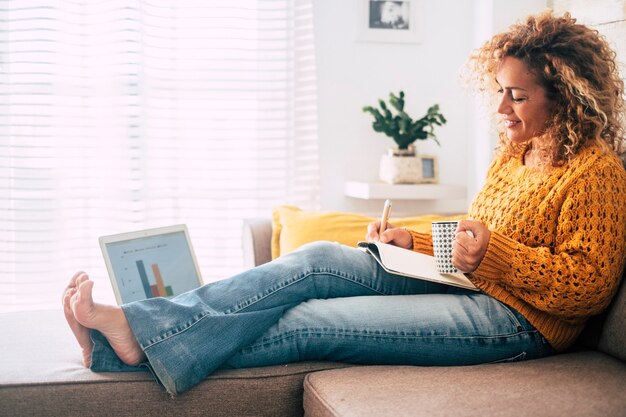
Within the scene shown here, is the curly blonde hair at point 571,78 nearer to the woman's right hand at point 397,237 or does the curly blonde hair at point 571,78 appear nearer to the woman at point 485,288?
the woman at point 485,288

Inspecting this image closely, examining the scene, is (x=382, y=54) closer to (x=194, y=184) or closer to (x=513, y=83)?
(x=194, y=184)

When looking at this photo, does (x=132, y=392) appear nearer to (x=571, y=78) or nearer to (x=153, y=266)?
(x=153, y=266)

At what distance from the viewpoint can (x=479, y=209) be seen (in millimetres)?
1779

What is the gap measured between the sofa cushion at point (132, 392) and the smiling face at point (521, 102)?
72 cm

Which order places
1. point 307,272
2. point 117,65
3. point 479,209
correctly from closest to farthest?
point 307,272 < point 479,209 < point 117,65

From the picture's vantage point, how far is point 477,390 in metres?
1.32

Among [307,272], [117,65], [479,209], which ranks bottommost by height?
[307,272]

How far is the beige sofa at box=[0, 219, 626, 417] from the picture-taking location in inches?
49.2

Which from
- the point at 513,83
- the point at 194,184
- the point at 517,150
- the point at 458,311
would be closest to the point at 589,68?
the point at 513,83

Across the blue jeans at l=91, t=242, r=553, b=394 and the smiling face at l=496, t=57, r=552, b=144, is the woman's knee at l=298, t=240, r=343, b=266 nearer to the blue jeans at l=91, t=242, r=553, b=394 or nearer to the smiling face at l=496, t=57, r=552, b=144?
the blue jeans at l=91, t=242, r=553, b=394

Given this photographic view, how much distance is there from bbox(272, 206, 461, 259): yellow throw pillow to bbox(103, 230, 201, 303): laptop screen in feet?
0.97

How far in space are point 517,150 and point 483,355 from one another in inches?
22.1

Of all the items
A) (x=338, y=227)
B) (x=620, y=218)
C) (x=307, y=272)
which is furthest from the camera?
(x=338, y=227)

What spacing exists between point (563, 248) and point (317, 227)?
0.88 meters
